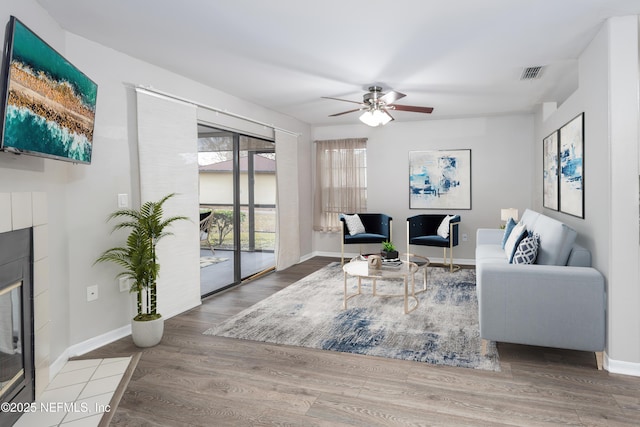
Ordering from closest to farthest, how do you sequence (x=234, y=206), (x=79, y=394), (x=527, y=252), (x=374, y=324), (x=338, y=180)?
(x=79, y=394), (x=527, y=252), (x=374, y=324), (x=234, y=206), (x=338, y=180)

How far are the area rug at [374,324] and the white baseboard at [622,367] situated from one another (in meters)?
0.72

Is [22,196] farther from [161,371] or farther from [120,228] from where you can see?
[161,371]

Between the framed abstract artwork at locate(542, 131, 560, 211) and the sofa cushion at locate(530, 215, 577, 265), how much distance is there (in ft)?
3.99

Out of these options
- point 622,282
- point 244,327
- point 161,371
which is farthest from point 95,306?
point 622,282

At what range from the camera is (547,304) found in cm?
285

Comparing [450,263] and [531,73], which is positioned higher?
[531,73]

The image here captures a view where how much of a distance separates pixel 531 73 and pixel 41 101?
172 inches

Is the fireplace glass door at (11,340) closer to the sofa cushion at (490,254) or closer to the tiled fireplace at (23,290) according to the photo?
the tiled fireplace at (23,290)

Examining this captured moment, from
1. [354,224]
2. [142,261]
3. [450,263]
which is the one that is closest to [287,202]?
[354,224]

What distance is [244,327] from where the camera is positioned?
3740mm

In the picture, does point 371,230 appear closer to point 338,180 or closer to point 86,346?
point 338,180

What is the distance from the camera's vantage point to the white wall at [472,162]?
656cm

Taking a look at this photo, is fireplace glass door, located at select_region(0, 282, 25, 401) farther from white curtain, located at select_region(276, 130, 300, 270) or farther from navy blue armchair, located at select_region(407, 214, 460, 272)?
navy blue armchair, located at select_region(407, 214, 460, 272)

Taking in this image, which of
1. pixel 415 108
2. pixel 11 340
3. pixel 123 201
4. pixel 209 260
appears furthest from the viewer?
pixel 209 260
